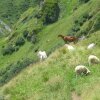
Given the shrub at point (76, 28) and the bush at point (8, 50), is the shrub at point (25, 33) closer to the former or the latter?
the bush at point (8, 50)

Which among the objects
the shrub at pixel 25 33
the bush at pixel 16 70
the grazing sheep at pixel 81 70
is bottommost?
the shrub at pixel 25 33

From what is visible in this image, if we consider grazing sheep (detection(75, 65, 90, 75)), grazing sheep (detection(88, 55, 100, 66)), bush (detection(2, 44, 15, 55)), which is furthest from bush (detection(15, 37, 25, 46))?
grazing sheep (detection(75, 65, 90, 75))

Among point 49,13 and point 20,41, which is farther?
point 49,13

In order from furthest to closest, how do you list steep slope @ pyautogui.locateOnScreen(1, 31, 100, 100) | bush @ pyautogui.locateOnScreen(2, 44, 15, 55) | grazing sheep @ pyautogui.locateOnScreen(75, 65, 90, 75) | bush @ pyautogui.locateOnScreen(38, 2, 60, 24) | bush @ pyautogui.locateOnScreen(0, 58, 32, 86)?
bush @ pyautogui.locateOnScreen(2, 44, 15, 55) < bush @ pyautogui.locateOnScreen(38, 2, 60, 24) < bush @ pyautogui.locateOnScreen(0, 58, 32, 86) < grazing sheep @ pyautogui.locateOnScreen(75, 65, 90, 75) < steep slope @ pyautogui.locateOnScreen(1, 31, 100, 100)

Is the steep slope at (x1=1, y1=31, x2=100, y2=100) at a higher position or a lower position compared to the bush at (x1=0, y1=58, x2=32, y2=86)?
higher

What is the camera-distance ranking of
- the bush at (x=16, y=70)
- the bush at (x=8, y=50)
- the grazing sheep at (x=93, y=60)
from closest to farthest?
the grazing sheep at (x=93, y=60) → the bush at (x=16, y=70) → the bush at (x=8, y=50)

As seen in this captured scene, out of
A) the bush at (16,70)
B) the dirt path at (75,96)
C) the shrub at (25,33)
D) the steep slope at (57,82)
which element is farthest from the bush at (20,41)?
the dirt path at (75,96)

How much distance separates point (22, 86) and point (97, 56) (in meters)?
7.09

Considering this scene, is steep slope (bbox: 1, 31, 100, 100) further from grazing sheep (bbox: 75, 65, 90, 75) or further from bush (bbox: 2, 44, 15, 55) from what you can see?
bush (bbox: 2, 44, 15, 55)

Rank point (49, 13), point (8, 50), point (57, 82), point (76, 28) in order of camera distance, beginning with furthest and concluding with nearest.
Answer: point (8, 50) < point (49, 13) < point (76, 28) < point (57, 82)

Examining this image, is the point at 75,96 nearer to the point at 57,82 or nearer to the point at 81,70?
the point at 57,82

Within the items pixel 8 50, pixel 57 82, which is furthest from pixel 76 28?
pixel 57 82

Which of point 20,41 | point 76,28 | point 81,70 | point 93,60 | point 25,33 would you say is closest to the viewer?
point 81,70

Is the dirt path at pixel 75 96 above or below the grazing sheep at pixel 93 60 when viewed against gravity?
above
